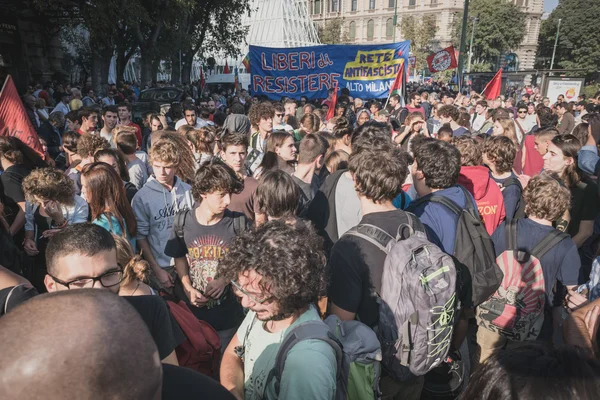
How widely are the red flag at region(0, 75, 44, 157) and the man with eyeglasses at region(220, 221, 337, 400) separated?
13.2 ft

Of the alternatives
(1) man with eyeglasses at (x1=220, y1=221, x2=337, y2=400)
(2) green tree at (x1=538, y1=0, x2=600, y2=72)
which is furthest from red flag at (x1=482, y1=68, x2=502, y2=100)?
(2) green tree at (x1=538, y1=0, x2=600, y2=72)

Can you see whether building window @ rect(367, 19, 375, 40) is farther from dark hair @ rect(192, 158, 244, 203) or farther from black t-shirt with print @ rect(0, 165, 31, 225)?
dark hair @ rect(192, 158, 244, 203)

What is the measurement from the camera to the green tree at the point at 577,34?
156 ft

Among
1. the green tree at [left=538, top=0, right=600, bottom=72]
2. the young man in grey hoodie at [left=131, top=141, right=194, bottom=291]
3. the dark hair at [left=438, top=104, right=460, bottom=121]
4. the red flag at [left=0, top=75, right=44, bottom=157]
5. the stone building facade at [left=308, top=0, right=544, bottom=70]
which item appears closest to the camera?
the young man in grey hoodie at [left=131, top=141, right=194, bottom=291]

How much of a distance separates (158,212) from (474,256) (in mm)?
2428

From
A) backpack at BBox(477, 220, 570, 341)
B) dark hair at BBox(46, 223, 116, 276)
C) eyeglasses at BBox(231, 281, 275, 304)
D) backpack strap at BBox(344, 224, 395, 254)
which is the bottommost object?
backpack at BBox(477, 220, 570, 341)

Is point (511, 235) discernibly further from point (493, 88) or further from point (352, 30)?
point (352, 30)

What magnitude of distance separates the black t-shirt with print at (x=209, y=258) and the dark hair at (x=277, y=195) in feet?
0.98

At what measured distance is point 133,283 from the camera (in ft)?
7.08

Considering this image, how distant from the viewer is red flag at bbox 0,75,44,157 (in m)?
4.68

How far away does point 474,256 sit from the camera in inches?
107

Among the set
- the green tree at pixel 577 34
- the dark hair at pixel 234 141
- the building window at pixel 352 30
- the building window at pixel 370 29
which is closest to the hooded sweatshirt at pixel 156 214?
the dark hair at pixel 234 141

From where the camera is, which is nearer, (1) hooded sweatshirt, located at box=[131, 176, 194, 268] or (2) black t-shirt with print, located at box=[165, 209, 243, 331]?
(2) black t-shirt with print, located at box=[165, 209, 243, 331]

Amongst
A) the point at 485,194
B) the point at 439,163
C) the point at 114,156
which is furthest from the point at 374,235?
the point at 114,156
